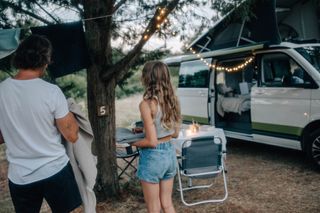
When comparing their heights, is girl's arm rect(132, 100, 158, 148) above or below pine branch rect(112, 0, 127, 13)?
below

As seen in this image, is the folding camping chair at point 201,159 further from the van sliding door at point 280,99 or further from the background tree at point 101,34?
the van sliding door at point 280,99

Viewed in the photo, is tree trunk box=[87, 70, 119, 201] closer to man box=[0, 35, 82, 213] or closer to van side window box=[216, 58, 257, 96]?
man box=[0, 35, 82, 213]

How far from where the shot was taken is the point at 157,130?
310 cm

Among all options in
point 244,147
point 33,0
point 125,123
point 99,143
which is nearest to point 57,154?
point 99,143

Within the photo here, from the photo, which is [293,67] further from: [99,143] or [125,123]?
[125,123]

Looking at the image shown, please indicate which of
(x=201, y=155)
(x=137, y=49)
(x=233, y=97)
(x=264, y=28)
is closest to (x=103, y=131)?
(x=137, y=49)

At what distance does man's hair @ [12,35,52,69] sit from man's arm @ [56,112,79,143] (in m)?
0.38

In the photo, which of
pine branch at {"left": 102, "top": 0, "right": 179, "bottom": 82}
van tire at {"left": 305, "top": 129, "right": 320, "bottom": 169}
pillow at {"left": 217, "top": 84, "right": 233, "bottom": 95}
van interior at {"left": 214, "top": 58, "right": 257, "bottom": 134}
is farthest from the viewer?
pillow at {"left": 217, "top": 84, "right": 233, "bottom": 95}

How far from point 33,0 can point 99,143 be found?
2.15 m

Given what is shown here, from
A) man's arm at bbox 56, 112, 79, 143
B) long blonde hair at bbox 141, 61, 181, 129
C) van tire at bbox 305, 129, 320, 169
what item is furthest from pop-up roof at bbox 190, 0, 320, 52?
man's arm at bbox 56, 112, 79, 143

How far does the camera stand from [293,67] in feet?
20.8

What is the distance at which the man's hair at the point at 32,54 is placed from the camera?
2.33 m

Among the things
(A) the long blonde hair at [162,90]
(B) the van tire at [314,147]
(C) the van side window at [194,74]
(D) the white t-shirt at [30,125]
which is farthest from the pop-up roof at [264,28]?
(D) the white t-shirt at [30,125]

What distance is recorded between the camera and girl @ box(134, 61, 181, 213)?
3.05m
